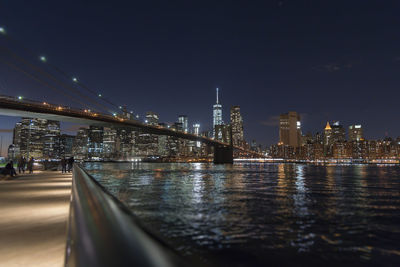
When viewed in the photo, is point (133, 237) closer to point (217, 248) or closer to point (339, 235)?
point (217, 248)

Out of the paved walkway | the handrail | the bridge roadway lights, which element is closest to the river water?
the paved walkway

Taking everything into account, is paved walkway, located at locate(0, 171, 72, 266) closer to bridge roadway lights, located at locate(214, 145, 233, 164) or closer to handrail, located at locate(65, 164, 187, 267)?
handrail, located at locate(65, 164, 187, 267)

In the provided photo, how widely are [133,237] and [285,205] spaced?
892cm

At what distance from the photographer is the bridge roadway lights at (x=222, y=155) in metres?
77.6

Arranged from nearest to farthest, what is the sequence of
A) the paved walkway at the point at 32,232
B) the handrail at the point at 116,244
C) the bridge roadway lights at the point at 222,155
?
1. the handrail at the point at 116,244
2. the paved walkway at the point at 32,232
3. the bridge roadway lights at the point at 222,155

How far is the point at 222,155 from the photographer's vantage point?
257 ft

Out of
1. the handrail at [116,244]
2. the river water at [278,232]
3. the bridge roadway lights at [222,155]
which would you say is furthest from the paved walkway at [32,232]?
the bridge roadway lights at [222,155]

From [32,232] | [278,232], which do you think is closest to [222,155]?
[278,232]

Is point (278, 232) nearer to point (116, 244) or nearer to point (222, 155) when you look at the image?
point (116, 244)

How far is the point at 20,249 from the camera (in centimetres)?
336

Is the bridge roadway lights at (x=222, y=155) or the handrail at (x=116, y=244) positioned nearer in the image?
the handrail at (x=116, y=244)

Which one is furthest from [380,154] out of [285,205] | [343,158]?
[285,205]

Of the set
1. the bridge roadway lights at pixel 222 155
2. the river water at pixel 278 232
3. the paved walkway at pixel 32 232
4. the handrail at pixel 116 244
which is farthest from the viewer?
the bridge roadway lights at pixel 222 155

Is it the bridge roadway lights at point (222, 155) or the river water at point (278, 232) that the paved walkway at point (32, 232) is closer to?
the river water at point (278, 232)
